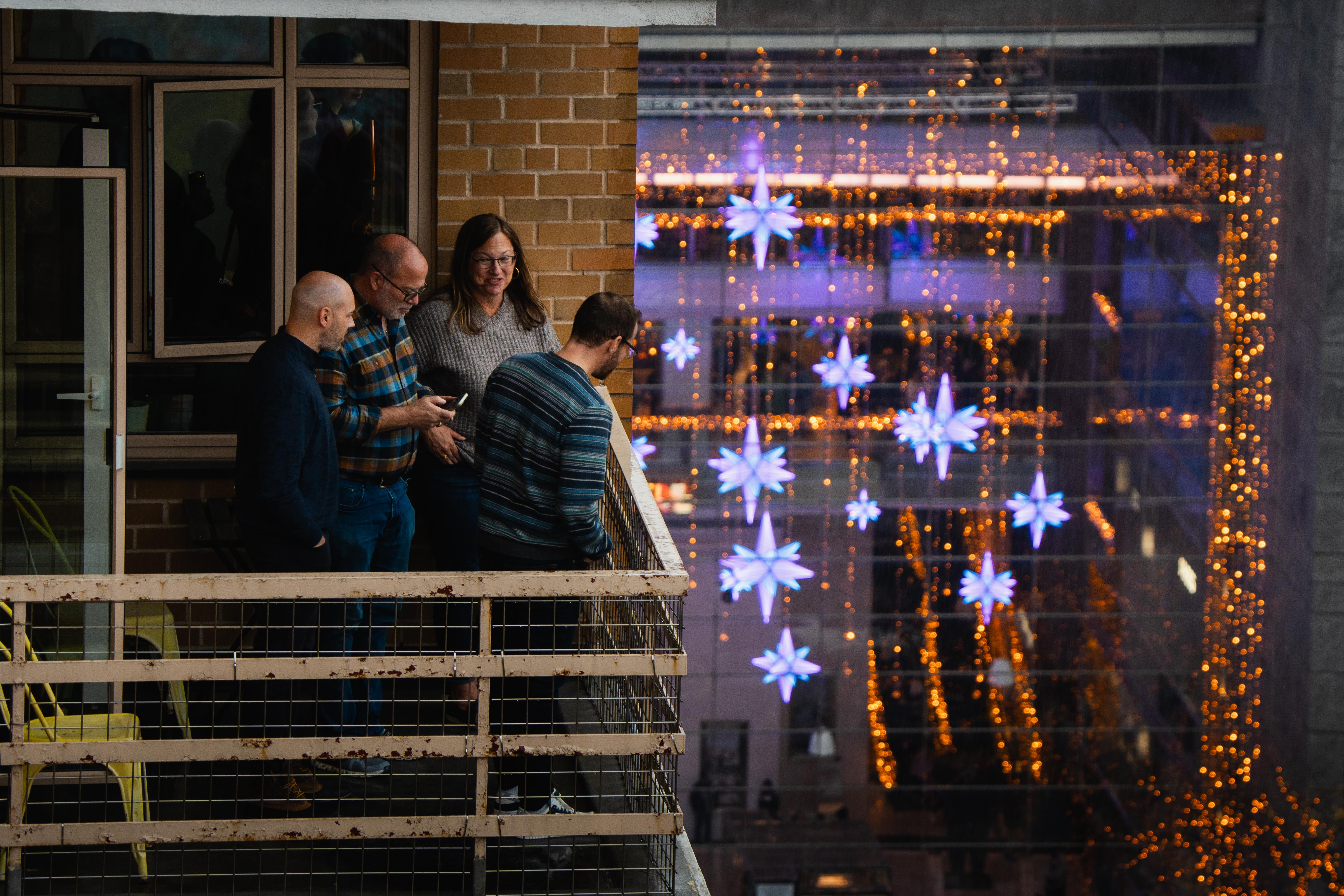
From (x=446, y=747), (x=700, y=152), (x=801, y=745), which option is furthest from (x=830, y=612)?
(x=446, y=747)

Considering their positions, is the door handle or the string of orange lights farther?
the string of orange lights

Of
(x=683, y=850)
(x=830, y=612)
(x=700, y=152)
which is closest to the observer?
(x=683, y=850)

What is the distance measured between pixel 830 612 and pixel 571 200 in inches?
480

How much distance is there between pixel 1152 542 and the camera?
17297mm

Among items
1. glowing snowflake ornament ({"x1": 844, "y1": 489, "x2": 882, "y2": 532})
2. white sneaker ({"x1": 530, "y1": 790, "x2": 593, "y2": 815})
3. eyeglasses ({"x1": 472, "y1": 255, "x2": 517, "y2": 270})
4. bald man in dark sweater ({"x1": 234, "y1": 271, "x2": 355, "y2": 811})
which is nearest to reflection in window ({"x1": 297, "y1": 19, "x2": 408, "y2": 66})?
eyeglasses ({"x1": 472, "y1": 255, "x2": 517, "y2": 270})

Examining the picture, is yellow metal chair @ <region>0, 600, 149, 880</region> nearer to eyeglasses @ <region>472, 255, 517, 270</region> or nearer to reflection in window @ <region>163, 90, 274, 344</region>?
reflection in window @ <region>163, 90, 274, 344</region>

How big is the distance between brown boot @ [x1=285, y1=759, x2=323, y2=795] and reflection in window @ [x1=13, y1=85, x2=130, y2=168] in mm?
2322

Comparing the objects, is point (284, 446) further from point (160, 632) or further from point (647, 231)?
point (647, 231)

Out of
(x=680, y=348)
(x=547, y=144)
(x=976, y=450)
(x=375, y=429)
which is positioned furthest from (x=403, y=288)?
(x=976, y=450)

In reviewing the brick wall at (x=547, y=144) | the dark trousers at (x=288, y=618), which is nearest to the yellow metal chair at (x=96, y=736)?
the dark trousers at (x=288, y=618)

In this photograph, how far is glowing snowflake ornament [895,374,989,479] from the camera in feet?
51.9

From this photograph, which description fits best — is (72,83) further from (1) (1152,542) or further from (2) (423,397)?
(1) (1152,542)

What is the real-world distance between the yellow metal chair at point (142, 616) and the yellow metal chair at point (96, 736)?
245mm

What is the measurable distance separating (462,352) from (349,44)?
1.52m
